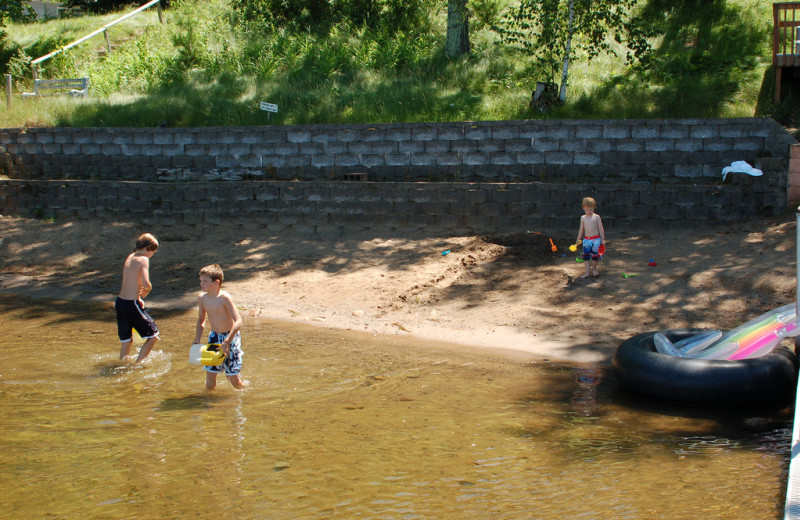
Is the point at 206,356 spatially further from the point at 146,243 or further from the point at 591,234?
the point at 591,234

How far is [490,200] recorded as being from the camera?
12.4 m

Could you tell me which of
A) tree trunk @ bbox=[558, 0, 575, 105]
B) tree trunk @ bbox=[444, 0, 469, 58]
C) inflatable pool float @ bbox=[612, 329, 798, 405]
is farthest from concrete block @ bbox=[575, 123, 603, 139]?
inflatable pool float @ bbox=[612, 329, 798, 405]

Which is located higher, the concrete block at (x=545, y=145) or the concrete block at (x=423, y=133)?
the concrete block at (x=423, y=133)

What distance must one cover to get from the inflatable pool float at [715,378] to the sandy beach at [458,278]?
130 centimetres

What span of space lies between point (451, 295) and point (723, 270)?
3904 millimetres

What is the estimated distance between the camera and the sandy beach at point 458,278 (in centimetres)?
905

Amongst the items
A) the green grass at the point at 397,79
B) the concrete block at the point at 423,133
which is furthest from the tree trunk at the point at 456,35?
the concrete block at the point at 423,133

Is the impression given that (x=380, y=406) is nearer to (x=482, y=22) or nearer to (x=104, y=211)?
(x=104, y=211)

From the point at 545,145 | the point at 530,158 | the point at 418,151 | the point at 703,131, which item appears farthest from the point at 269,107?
the point at 703,131

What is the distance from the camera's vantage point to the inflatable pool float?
639cm

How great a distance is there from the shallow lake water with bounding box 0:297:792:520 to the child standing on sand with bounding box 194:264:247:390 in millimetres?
372

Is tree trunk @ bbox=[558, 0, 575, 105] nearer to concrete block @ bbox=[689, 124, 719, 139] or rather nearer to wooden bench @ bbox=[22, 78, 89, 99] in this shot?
concrete block @ bbox=[689, 124, 719, 139]

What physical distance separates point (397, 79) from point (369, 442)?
12.1m

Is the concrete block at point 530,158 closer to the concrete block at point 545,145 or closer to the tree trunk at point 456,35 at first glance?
the concrete block at point 545,145
